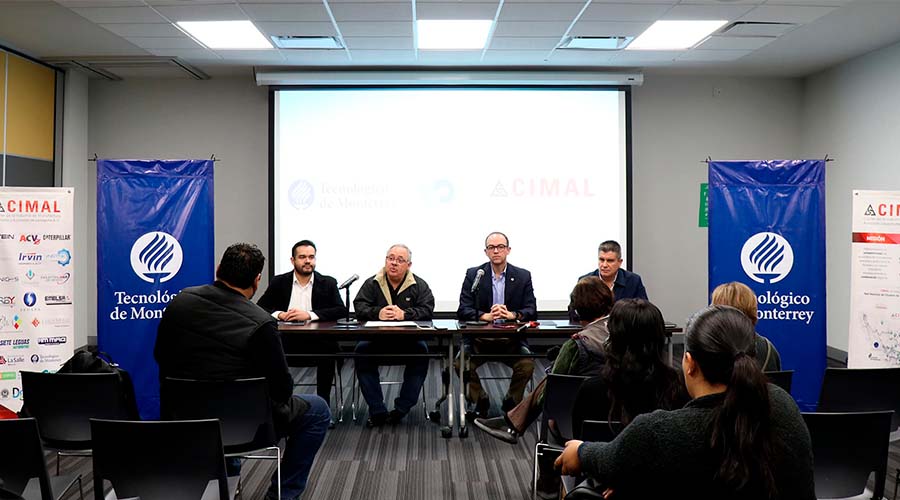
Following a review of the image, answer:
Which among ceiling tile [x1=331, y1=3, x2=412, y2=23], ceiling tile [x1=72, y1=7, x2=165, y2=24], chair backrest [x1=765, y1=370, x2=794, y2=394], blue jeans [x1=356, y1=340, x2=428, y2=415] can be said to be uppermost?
ceiling tile [x1=331, y1=3, x2=412, y2=23]

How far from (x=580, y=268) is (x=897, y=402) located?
4.40 m

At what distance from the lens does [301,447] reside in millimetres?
3443

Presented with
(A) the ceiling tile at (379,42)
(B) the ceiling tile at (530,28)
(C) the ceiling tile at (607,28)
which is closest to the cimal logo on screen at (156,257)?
(A) the ceiling tile at (379,42)

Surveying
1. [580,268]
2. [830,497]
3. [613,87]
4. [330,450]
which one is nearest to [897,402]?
[830,497]

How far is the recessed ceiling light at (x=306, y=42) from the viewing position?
629 centimetres

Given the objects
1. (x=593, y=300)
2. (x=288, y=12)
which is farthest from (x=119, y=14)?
(x=593, y=300)

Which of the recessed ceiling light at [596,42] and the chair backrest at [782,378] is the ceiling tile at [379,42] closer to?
the recessed ceiling light at [596,42]

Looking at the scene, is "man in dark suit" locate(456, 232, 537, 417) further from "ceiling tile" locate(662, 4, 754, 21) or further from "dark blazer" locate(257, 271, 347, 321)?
"ceiling tile" locate(662, 4, 754, 21)

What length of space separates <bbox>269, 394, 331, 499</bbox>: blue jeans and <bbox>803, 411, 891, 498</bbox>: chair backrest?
6.82 ft

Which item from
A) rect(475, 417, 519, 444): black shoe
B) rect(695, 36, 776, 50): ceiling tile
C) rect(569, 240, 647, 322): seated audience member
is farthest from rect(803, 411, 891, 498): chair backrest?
rect(695, 36, 776, 50): ceiling tile

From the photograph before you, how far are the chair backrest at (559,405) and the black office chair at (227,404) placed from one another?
117cm

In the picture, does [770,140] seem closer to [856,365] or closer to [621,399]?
[856,365]

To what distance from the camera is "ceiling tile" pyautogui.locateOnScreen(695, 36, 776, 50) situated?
6.29 m

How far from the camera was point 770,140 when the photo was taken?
26.7 ft
